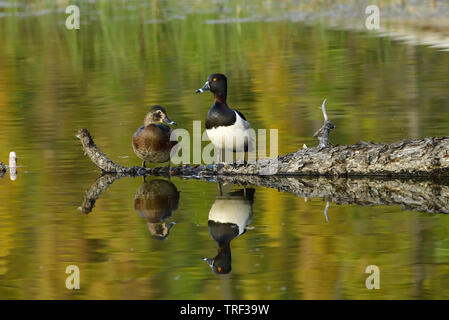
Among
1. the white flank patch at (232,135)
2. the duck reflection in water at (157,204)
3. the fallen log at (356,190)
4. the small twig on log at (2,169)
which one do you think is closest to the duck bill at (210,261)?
the duck reflection in water at (157,204)

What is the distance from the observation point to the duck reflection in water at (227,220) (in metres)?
8.55

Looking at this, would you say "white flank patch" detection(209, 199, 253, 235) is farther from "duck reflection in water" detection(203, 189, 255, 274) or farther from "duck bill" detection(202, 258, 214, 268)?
"duck bill" detection(202, 258, 214, 268)

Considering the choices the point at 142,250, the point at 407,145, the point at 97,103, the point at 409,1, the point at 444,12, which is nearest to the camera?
the point at 142,250

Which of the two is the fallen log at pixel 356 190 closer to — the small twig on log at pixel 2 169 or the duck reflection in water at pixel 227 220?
the duck reflection in water at pixel 227 220

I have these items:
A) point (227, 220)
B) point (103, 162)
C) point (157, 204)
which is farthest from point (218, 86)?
point (227, 220)

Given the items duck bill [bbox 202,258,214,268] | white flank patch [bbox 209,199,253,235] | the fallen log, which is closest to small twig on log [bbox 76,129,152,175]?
the fallen log

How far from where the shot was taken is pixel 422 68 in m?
20.4

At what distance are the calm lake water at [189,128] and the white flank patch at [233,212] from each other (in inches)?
3.0

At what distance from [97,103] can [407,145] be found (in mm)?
7786

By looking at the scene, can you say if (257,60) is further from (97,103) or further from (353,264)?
(353,264)

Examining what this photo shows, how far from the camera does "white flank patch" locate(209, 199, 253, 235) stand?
10.0 m

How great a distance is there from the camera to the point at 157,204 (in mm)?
10883

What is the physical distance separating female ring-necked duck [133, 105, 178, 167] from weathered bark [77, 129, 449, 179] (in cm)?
27
